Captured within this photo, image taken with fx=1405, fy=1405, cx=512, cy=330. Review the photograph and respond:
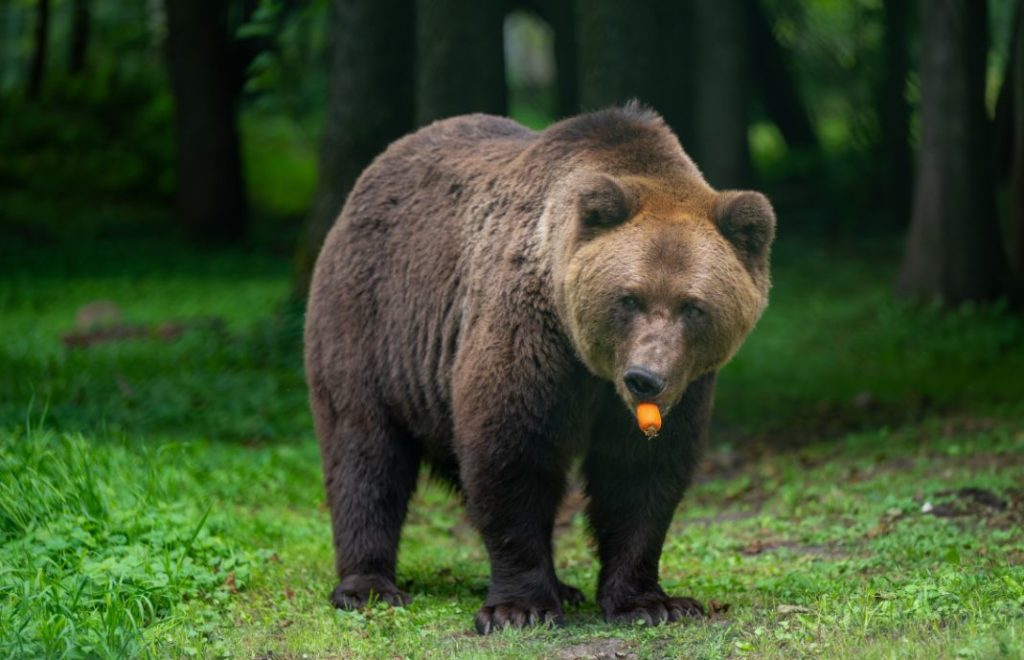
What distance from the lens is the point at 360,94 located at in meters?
13.6

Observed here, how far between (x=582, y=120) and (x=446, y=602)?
2.39 metres

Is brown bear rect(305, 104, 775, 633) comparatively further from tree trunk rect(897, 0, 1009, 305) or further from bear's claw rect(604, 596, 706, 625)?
tree trunk rect(897, 0, 1009, 305)

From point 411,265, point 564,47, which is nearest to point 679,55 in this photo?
point 564,47

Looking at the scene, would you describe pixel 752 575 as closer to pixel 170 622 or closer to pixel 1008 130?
pixel 170 622

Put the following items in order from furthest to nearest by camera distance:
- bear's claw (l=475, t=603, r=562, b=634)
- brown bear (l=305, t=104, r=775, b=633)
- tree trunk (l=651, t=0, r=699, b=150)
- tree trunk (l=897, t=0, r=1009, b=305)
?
tree trunk (l=651, t=0, r=699, b=150), tree trunk (l=897, t=0, r=1009, b=305), bear's claw (l=475, t=603, r=562, b=634), brown bear (l=305, t=104, r=775, b=633)

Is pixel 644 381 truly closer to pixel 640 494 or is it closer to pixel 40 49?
pixel 640 494

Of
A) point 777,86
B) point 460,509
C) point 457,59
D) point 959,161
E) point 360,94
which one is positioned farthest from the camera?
point 777,86

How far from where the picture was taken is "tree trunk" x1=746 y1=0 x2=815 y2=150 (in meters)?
21.6

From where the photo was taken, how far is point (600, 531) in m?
6.46

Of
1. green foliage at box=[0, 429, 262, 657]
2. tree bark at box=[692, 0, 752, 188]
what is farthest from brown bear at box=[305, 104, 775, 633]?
tree bark at box=[692, 0, 752, 188]

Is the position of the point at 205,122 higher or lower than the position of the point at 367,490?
higher

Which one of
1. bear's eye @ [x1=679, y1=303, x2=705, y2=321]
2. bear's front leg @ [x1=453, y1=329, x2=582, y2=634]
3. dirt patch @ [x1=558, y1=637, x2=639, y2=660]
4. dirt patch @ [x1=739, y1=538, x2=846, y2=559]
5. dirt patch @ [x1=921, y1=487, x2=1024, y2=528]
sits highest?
bear's eye @ [x1=679, y1=303, x2=705, y2=321]

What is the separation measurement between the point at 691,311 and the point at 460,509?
4860 mm

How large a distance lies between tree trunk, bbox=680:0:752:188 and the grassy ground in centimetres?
234
